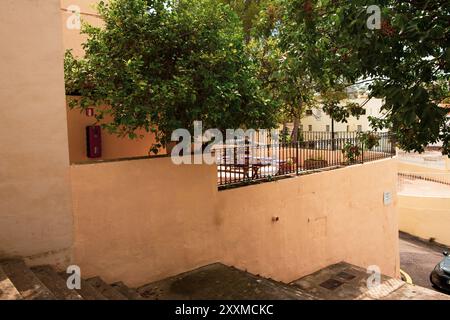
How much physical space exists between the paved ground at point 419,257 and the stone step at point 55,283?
1159 cm

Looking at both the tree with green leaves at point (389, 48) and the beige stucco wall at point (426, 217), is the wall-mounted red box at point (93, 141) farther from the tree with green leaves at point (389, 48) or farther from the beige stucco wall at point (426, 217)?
the beige stucco wall at point (426, 217)

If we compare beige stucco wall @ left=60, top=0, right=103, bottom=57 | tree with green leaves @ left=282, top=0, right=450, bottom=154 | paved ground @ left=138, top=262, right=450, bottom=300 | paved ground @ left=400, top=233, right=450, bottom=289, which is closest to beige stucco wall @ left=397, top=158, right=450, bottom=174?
paved ground @ left=400, top=233, right=450, bottom=289

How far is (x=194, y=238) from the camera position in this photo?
676 centimetres

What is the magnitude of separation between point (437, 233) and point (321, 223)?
37.6 feet

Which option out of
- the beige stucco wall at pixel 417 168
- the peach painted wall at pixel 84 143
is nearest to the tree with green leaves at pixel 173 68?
the peach painted wall at pixel 84 143

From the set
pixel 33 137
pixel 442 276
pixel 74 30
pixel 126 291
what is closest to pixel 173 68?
pixel 33 137

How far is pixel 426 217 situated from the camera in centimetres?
1759

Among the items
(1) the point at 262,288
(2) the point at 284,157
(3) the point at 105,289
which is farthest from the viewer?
(2) the point at 284,157

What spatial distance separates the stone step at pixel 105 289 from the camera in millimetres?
5038

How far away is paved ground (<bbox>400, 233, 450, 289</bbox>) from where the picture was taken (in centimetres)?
1309

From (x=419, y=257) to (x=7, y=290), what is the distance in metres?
15.3

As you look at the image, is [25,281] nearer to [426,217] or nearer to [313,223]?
[313,223]
